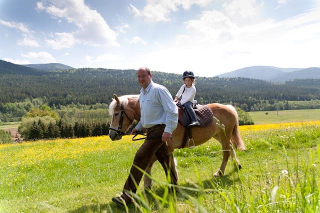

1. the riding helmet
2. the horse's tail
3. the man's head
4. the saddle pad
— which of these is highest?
the riding helmet

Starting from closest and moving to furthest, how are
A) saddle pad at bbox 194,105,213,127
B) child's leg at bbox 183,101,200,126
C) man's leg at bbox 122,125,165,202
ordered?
man's leg at bbox 122,125,165,202 < child's leg at bbox 183,101,200,126 < saddle pad at bbox 194,105,213,127

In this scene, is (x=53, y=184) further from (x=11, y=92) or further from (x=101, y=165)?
(x=11, y=92)

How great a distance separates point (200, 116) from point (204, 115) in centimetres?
16

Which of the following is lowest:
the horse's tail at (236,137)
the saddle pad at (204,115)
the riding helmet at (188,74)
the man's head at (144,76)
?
the horse's tail at (236,137)

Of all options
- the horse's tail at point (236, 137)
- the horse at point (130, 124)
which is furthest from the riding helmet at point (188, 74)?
the horse's tail at point (236, 137)

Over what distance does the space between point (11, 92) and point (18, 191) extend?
217m

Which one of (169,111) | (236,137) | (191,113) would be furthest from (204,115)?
(169,111)

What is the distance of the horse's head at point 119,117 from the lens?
531 cm

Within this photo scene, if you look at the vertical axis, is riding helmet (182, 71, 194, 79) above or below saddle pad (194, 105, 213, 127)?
above

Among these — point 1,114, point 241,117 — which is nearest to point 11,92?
point 1,114

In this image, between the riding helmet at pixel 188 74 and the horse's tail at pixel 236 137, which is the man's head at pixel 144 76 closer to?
the riding helmet at pixel 188 74

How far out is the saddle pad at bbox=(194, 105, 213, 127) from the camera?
6159mm

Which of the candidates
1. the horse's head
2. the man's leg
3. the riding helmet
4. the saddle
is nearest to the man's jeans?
the man's leg

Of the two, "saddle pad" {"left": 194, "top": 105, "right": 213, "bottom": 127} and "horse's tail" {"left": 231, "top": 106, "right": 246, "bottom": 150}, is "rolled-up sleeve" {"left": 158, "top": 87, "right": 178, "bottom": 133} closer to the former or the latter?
"saddle pad" {"left": 194, "top": 105, "right": 213, "bottom": 127}
